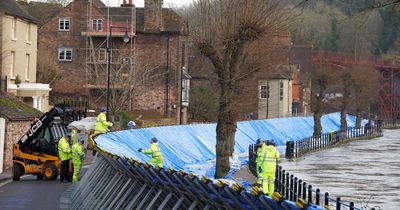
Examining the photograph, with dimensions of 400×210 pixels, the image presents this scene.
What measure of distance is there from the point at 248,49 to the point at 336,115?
252 feet

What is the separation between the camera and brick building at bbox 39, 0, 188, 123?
2899 inches

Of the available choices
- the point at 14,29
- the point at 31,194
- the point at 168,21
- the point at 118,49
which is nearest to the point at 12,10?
the point at 14,29

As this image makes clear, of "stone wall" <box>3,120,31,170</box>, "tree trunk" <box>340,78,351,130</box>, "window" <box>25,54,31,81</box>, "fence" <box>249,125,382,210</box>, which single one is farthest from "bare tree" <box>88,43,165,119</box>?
"tree trunk" <box>340,78,351,130</box>

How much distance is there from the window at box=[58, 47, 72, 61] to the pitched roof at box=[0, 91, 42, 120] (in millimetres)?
30583

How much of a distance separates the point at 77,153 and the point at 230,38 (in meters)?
8.03

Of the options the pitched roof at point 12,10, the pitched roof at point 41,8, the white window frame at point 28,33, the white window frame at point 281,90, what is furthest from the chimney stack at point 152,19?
the white window frame at point 281,90

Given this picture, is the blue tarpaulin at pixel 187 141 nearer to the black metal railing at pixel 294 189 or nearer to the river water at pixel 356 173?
the river water at pixel 356 173

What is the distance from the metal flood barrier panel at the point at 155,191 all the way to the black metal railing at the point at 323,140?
35.5 meters

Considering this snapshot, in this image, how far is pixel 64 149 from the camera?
2938cm

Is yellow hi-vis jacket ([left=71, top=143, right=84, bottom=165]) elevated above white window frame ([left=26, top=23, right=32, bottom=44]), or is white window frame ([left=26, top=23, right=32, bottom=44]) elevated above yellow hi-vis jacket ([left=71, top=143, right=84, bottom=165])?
white window frame ([left=26, top=23, right=32, bottom=44])

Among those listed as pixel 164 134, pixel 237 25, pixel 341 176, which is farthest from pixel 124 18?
pixel 237 25

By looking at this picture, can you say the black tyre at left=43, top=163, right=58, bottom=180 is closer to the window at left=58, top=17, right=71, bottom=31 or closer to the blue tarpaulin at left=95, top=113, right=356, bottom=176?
the blue tarpaulin at left=95, top=113, right=356, bottom=176

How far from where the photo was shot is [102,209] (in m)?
17.0

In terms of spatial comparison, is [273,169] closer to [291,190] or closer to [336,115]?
[291,190]
